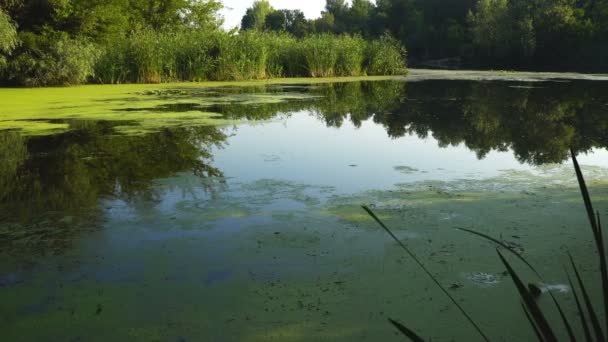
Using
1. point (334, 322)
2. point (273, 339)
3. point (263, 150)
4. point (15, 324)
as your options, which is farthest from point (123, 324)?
point (263, 150)

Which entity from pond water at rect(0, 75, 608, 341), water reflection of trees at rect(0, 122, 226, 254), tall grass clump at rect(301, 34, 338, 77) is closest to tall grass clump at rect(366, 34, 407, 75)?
tall grass clump at rect(301, 34, 338, 77)

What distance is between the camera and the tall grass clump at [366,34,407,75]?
15.9m

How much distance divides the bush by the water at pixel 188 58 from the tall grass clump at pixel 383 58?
32 millimetres

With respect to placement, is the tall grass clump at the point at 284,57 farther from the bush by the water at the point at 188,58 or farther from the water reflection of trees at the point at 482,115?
the water reflection of trees at the point at 482,115

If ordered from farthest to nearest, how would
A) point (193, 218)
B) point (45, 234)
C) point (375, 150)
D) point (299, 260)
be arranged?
point (375, 150), point (193, 218), point (45, 234), point (299, 260)

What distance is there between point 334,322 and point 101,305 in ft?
2.56

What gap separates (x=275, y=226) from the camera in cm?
250

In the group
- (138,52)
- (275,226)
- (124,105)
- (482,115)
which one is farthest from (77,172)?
(138,52)

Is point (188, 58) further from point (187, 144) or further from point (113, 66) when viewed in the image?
point (187, 144)

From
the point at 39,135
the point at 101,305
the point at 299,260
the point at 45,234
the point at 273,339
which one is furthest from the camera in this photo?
the point at 39,135

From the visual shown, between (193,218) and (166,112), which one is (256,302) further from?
(166,112)

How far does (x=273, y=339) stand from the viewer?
58.8 inches

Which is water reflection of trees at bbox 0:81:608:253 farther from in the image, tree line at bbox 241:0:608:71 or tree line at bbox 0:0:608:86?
tree line at bbox 241:0:608:71

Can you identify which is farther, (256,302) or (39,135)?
(39,135)
